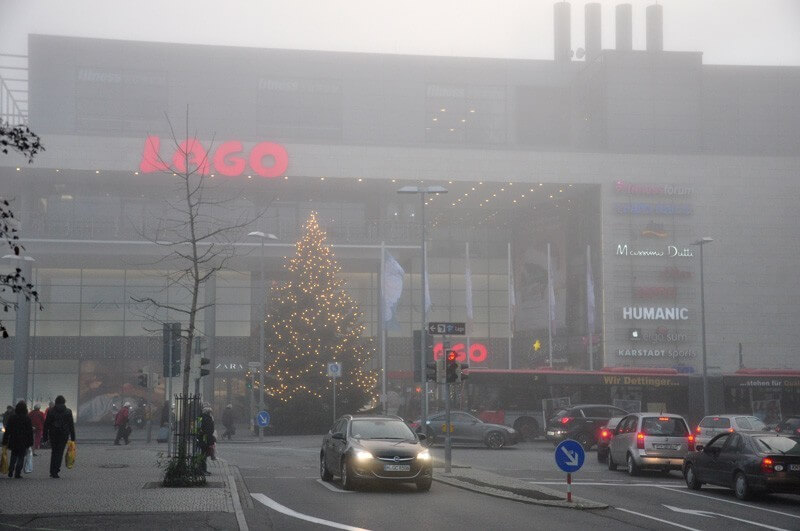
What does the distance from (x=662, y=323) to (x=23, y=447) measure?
50672 mm

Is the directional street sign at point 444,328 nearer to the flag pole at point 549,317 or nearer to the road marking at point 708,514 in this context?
the road marking at point 708,514

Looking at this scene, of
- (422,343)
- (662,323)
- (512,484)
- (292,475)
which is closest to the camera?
(512,484)

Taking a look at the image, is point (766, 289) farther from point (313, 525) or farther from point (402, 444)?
point (313, 525)

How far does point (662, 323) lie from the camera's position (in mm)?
65812

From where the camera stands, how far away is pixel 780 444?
1997 cm

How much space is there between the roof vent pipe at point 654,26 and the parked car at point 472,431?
50444 mm

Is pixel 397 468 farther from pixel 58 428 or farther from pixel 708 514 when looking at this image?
pixel 58 428

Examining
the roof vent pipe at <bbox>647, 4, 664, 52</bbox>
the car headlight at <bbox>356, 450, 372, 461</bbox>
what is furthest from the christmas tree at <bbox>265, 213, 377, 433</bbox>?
the roof vent pipe at <bbox>647, 4, 664, 52</bbox>

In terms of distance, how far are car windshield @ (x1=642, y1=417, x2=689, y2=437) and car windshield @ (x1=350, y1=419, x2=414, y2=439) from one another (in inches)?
303

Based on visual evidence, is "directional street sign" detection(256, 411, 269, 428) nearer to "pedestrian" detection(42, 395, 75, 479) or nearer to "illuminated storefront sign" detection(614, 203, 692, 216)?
"pedestrian" detection(42, 395, 75, 479)

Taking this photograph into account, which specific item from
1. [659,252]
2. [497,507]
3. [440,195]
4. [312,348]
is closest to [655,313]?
[659,252]

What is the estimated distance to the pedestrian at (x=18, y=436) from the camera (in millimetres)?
21297

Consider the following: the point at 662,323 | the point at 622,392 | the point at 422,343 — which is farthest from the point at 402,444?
the point at 662,323

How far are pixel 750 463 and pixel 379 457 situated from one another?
7.07 m
